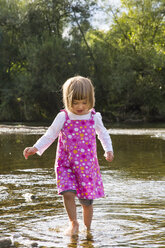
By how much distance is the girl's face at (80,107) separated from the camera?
3.79m

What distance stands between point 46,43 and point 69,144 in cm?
2608

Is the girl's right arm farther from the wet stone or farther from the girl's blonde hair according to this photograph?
the wet stone

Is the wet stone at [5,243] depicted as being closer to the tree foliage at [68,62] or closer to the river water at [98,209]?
the river water at [98,209]

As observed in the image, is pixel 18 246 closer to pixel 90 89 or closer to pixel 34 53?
pixel 90 89

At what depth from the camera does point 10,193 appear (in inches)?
215

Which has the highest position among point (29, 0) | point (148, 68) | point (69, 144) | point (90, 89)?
point (29, 0)

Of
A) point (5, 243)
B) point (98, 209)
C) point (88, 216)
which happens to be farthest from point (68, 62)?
point (5, 243)

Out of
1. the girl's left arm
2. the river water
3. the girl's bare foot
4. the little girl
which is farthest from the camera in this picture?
the girl's left arm

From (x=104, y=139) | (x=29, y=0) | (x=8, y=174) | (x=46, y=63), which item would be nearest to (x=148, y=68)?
(x=46, y=63)

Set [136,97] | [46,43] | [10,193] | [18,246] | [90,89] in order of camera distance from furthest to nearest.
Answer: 1. [136,97]
2. [46,43]
3. [10,193]
4. [90,89]
5. [18,246]

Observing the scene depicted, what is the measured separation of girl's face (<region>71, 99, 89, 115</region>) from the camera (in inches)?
149

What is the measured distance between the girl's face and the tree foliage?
2467 cm

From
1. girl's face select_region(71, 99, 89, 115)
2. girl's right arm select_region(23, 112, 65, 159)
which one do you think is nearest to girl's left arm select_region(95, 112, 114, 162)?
girl's face select_region(71, 99, 89, 115)

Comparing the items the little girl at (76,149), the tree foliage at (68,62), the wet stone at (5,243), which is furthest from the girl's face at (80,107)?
the tree foliage at (68,62)
